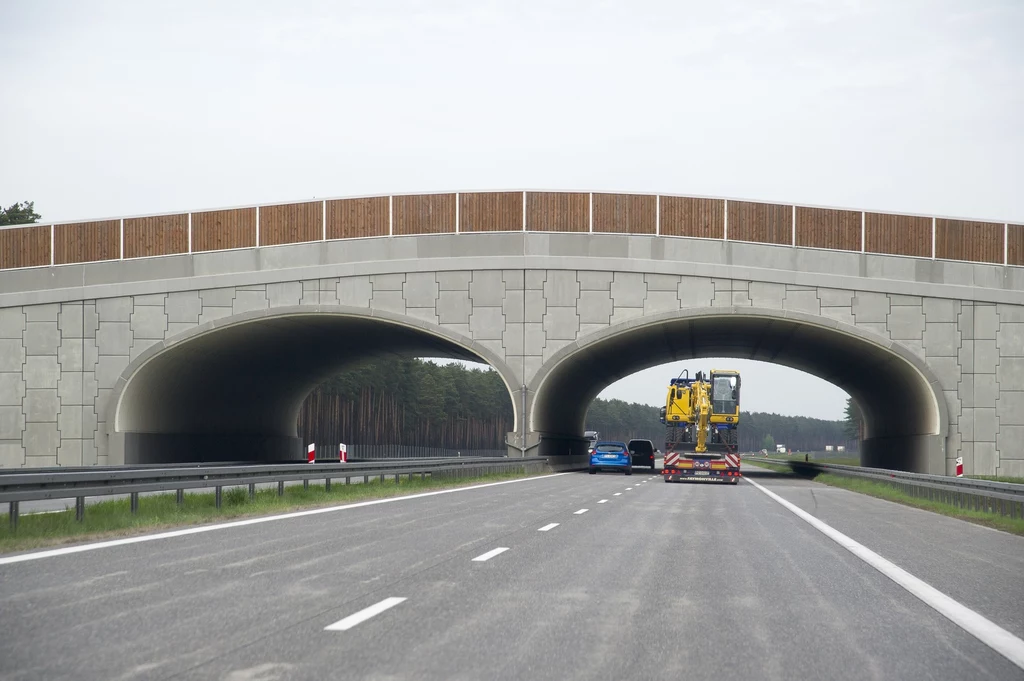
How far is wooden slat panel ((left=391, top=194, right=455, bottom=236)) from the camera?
4422cm

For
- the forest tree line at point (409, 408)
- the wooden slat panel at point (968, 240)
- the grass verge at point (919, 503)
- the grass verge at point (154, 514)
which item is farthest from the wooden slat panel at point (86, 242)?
the forest tree line at point (409, 408)

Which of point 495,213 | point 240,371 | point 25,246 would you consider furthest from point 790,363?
point 25,246

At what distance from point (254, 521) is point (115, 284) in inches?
1152

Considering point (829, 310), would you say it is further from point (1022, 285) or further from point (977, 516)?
point (977, 516)

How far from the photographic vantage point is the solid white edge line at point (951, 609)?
7074 mm

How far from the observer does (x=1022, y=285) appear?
1630 inches

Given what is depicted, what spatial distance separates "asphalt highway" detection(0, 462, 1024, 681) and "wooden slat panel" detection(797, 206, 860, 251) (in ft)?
94.1

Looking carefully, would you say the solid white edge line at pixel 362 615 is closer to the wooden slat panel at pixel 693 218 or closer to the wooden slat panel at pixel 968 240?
the wooden slat panel at pixel 693 218

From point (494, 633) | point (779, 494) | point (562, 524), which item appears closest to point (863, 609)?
point (494, 633)

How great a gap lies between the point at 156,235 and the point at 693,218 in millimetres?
20838

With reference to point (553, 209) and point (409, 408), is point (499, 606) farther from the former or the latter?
point (409, 408)

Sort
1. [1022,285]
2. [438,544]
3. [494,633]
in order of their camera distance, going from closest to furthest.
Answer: [494,633] → [438,544] → [1022,285]

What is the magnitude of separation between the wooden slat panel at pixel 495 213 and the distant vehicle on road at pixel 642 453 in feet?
64.0

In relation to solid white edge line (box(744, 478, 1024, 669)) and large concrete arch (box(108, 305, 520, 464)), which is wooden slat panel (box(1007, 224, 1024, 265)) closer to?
large concrete arch (box(108, 305, 520, 464))
